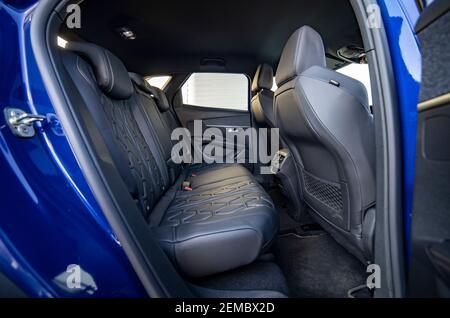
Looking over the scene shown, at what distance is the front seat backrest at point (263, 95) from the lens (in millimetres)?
2268

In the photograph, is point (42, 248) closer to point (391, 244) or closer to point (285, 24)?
point (391, 244)

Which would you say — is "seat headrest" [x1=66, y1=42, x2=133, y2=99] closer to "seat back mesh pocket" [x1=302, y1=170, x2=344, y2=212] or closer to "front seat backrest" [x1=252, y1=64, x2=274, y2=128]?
"seat back mesh pocket" [x1=302, y1=170, x2=344, y2=212]

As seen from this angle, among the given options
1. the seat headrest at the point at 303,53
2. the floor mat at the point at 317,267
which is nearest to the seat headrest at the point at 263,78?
the seat headrest at the point at 303,53

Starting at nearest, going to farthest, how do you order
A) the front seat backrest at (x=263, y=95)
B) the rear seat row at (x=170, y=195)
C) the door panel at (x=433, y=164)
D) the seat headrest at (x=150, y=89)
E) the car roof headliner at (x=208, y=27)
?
the door panel at (x=433, y=164) → the rear seat row at (x=170, y=195) → the car roof headliner at (x=208, y=27) → the seat headrest at (x=150, y=89) → the front seat backrest at (x=263, y=95)

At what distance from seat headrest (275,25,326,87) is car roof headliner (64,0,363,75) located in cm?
73

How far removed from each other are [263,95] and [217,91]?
0.61 m

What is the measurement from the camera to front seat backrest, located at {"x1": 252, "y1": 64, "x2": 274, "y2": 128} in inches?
89.3

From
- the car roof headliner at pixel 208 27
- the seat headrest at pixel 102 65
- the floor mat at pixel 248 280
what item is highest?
the car roof headliner at pixel 208 27

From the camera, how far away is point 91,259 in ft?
1.98

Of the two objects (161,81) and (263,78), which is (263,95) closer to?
(263,78)

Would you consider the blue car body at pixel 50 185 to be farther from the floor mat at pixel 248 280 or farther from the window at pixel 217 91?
the window at pixel 217 91

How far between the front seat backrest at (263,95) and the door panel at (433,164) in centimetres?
174

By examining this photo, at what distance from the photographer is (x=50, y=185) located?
580mm

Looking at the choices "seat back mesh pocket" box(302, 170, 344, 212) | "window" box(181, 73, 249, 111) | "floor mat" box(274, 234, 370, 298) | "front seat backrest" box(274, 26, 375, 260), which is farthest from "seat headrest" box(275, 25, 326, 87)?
"window" box(181, 73, 249, 111)
